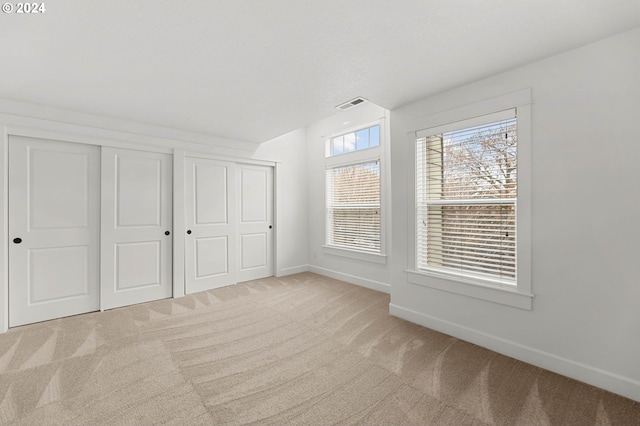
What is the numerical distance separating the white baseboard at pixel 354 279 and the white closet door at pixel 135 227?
8.37 feet

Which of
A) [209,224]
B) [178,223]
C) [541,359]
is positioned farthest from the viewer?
[209,224]

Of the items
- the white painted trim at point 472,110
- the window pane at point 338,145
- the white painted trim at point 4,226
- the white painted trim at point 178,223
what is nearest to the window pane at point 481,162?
the white painted trim at point 472,110

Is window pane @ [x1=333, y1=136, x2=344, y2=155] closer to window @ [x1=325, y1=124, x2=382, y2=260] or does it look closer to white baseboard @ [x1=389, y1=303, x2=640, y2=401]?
window @ [x1=325, y1=124, x2=382, y2=260]

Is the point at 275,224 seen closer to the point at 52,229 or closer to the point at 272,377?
the point at 52,229

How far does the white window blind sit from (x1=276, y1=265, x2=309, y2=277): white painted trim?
31.4 inches

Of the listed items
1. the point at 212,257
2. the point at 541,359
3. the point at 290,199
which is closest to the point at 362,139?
the point at 290,199

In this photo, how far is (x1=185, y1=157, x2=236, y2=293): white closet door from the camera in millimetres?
4211

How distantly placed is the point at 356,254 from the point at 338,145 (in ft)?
6.49

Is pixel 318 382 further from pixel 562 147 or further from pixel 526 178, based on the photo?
pixel 562 147

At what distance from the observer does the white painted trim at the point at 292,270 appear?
17.1ft

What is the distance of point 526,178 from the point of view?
7.58 ft

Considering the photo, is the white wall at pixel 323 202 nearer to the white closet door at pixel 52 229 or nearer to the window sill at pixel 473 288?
the window sill at pixel 473 288

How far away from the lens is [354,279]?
15.4 ft

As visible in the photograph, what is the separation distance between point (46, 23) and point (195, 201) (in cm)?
274
